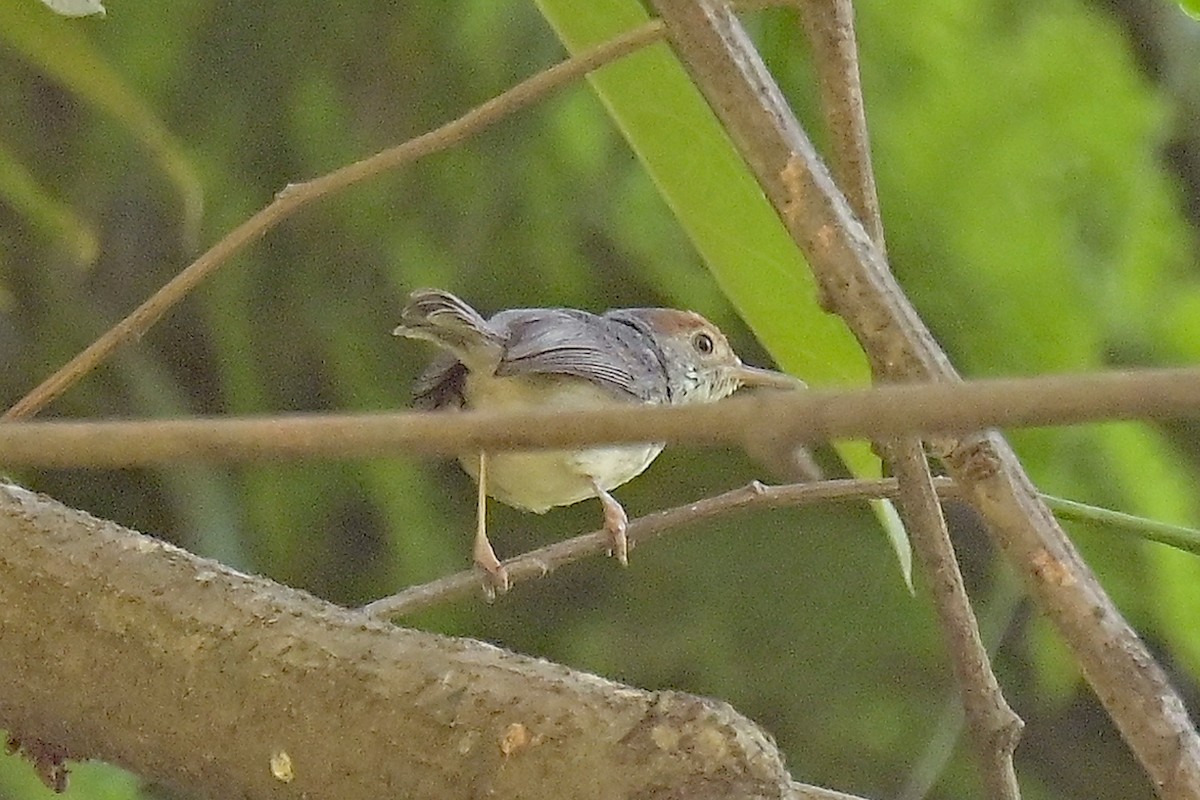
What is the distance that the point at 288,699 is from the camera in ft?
1.37

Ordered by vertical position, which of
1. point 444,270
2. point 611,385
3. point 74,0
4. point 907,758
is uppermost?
point 74,0

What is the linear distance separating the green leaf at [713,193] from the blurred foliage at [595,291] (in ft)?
0.92

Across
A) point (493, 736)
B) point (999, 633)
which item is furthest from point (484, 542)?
point (999, 633)

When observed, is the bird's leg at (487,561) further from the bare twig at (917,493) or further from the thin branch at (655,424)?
the thin branch at (655,424)

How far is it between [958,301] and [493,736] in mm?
625

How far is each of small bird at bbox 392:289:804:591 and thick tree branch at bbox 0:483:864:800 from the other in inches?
9.7

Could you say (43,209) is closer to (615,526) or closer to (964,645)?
(615,526)

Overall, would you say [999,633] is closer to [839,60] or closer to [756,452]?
[839,60]

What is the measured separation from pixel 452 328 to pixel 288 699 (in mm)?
311

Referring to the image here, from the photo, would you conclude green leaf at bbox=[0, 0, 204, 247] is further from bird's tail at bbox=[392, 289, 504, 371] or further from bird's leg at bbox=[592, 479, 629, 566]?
bird's leg at bbox=[592, 479, 629, 566]

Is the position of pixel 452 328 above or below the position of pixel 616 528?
above

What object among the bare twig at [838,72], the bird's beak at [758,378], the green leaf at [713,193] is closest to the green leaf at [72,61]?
the green leaf at [713,193]

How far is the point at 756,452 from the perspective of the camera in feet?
0.61

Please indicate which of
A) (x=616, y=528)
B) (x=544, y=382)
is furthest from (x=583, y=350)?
(x=616, y=528)
